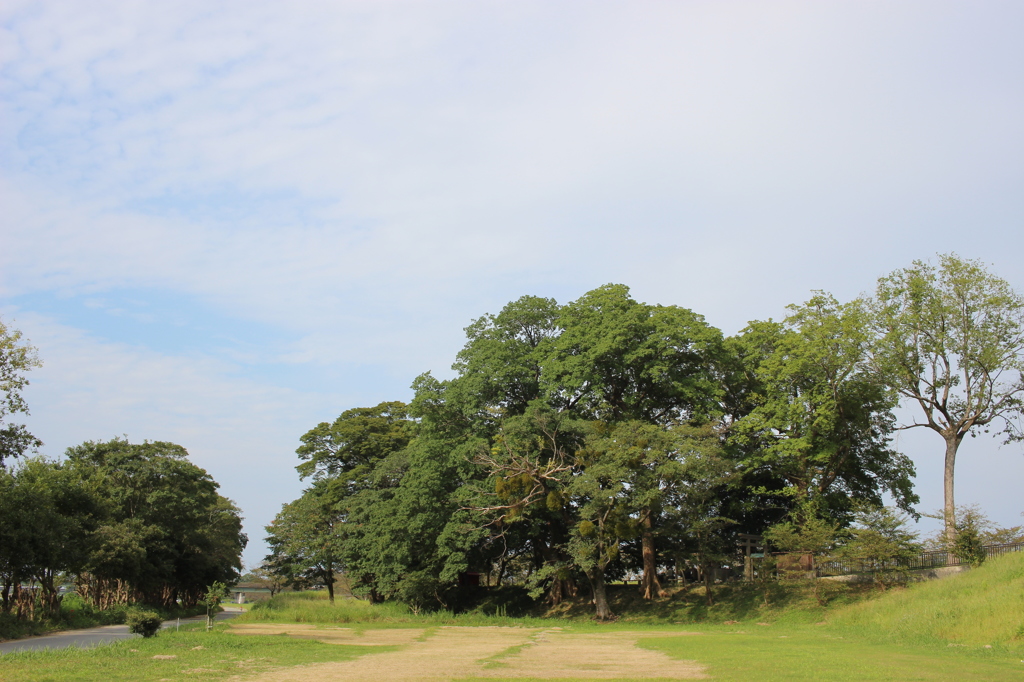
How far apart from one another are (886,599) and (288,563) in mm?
39363

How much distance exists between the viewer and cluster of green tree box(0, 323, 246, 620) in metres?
25.8

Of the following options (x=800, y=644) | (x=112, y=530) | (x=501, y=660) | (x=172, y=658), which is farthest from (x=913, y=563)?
(x=112, y=530)

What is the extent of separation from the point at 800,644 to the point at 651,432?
1247 cm

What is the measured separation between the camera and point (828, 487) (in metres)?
35.1

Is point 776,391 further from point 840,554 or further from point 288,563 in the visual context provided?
point 288,563

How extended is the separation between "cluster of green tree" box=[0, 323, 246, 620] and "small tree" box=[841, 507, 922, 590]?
3062 cm

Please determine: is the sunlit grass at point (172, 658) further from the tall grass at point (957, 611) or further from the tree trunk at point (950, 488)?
the tree trunk at point (950, 488)

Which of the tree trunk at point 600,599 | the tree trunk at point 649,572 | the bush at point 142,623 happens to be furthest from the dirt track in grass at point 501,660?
the tree trunk at point 649,572

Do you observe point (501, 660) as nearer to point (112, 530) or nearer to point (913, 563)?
point (913, 563)

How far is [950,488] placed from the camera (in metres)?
29.0

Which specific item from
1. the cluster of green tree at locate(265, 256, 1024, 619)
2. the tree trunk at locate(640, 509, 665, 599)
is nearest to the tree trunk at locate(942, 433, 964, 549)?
the cluster of green tree at locate(265, 256, 1024, 619)

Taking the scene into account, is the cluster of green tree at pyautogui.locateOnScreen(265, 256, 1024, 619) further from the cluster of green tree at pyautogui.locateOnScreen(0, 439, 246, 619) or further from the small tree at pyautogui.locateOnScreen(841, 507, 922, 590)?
the cluster of green tree at pyautogui.locateOnScreen(0, 439, 246, 619)

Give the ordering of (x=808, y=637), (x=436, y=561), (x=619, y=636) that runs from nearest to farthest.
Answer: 1. (x=808, y=637)
2. (x=619, y=636)
3. (x=436, y=561)

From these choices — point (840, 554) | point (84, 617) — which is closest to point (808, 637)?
point (840, 554)
